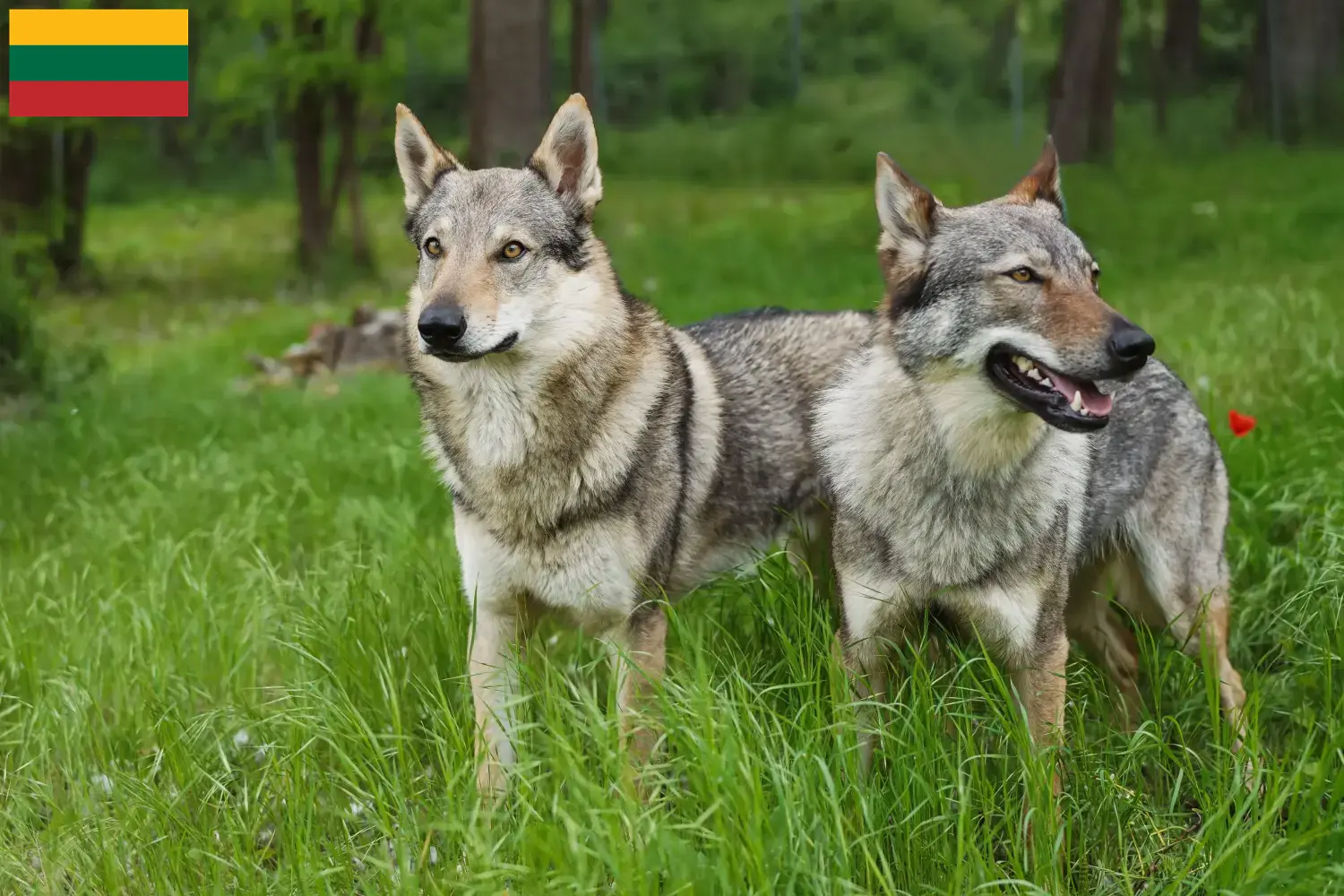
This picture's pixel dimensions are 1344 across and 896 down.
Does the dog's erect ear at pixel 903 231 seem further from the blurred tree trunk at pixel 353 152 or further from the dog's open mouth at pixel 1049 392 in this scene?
the blurred tree trunk at pixel 353 152

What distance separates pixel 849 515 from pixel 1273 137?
19633 millimetres

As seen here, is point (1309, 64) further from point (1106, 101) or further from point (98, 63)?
point (98, 63)

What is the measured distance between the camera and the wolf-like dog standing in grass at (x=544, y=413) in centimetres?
364

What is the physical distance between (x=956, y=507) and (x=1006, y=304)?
0.59m

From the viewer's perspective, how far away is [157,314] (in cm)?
1522

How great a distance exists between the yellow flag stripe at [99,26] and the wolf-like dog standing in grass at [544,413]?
7262 mm

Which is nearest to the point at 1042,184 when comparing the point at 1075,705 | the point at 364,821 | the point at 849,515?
the point at 849,515

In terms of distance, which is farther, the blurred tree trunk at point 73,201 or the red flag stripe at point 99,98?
the blurred tree trunk at point 73,201

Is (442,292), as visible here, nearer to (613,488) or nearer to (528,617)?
(613,488)

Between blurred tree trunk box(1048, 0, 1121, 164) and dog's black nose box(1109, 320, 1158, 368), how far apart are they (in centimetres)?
1296

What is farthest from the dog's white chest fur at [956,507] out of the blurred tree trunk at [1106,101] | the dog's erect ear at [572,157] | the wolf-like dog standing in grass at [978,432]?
the blurred tree trunk at [1106,101]

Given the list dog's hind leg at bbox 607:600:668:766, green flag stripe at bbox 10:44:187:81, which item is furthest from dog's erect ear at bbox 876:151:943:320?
green flag stripe at bbox 10:44:187:81

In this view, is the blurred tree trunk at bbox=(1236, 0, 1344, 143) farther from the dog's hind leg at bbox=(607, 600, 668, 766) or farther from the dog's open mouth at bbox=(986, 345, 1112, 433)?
the dog's hind leg at bbox=(607, 600, 668, 766)

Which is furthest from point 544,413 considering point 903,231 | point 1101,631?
point 1101,631
